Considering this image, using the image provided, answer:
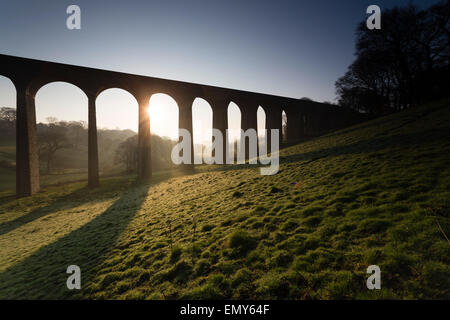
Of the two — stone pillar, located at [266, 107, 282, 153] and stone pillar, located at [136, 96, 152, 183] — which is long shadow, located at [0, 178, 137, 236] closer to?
stone pillar, located at [136, 96, 152, 183]

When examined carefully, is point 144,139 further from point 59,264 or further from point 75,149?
point 75,149

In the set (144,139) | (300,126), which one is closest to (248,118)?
(300,126)

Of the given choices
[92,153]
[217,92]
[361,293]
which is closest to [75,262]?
[361,293]

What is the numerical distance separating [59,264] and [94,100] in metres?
22.9

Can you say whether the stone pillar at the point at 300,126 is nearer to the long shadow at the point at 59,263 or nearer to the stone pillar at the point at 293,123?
the stone pillar at the point at 293,123

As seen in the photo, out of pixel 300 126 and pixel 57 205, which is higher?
pixel 300 126

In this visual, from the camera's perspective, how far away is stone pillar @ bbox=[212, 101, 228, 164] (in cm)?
3181

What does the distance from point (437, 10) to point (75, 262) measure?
51082 millimetres

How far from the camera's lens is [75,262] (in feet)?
19.5

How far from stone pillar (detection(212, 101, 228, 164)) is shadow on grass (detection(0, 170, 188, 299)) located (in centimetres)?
2441

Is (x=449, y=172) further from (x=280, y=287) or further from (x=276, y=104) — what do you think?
(x=276, y=104)

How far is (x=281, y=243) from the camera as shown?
4.45 m

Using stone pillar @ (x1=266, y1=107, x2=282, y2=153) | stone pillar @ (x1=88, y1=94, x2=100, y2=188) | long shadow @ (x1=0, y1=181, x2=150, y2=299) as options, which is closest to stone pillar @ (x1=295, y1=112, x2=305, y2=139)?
stone pillar @ (x1=266, y1=107, x2=282, y2=153)

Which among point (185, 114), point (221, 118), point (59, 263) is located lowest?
point (59, 263)
